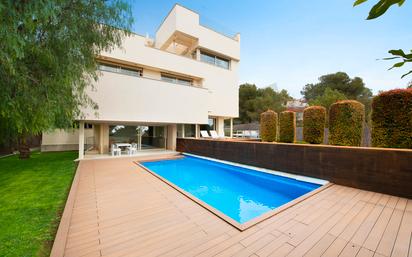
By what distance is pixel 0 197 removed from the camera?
16.0 ft

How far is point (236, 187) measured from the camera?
7254 millimetres

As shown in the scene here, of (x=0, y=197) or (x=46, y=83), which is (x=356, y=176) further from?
(x=0, y=197)

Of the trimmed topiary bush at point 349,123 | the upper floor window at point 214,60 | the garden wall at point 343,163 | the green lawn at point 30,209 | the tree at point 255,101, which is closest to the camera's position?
the green lawn at point 30,209

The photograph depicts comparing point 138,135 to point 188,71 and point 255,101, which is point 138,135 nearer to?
point 188,71

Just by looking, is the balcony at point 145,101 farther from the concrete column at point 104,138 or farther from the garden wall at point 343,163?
the garden wall at point 343,163

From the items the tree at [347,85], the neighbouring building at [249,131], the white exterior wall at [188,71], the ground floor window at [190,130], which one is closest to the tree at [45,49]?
the white exterior wall at [188,71]

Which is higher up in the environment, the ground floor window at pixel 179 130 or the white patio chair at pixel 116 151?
the ground floor window at pixel 179 130

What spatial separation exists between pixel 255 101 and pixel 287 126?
26.8m

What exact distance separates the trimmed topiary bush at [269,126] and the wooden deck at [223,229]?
522 cm

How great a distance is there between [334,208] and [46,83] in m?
7.59

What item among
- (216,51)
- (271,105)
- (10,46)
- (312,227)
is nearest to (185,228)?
(312,227)

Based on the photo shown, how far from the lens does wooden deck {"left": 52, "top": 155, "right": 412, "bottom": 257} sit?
2.79 m

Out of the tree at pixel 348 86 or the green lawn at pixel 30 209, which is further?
the tree at pixel 348 86

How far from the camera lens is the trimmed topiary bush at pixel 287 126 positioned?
352 inches
